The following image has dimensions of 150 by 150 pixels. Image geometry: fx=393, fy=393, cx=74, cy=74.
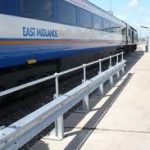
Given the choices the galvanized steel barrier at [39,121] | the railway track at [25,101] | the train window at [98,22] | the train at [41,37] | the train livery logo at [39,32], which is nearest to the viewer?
the galvanized steel barrier at [39,121]

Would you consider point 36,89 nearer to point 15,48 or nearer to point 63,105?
point 15,48

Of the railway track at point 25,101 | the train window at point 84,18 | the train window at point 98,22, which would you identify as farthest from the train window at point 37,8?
the train window at point 98,22

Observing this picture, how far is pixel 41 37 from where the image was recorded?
10391 mm

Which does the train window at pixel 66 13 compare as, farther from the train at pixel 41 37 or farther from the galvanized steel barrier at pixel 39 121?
the galvanized steel barrier at pixel 39 121

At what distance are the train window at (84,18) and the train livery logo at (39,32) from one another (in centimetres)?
401

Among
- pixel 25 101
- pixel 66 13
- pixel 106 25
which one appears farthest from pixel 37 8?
pixel 106 25

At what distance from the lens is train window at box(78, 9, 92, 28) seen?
15.6 metres

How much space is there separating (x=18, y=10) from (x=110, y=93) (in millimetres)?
3834

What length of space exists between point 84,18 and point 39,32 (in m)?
6.46

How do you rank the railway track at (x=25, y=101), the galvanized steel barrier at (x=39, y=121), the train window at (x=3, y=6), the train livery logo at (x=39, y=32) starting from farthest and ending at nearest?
the train livery logo at (x=39, y=32), the railway track at (x=25, y=101), the train window at (x=3, y=6), the galvanized steel barrier at (x=39, y=121)

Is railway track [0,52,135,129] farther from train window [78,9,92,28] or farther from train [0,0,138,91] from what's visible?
train window [78,9,92,28]

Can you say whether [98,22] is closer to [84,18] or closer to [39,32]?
[84,18]

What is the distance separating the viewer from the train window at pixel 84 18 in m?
15.6

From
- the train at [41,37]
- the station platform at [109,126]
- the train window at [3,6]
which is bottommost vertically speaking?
the station platform at [109,126]
